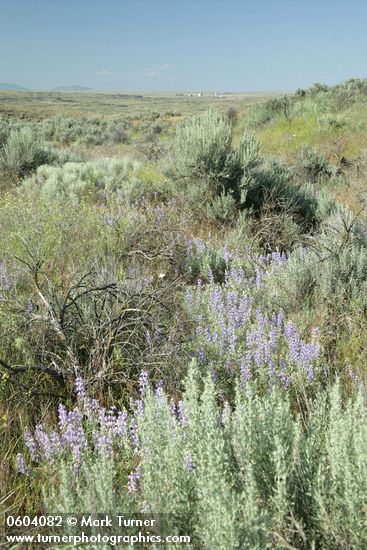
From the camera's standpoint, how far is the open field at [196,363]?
148cm

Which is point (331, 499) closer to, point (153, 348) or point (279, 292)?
point (153, 348)

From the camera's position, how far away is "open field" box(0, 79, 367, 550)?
1.48 meters

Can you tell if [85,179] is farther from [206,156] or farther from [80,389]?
[80,389]

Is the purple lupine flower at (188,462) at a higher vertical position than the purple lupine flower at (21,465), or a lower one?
higher

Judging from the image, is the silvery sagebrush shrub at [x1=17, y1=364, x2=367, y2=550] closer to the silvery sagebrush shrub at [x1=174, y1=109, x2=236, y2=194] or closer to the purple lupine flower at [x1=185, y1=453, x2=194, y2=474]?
the purple lupine flower at [x1=185, y1=453, x2=194, y2=474]

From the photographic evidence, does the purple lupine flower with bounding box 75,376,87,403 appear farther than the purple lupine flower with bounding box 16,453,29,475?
Yes

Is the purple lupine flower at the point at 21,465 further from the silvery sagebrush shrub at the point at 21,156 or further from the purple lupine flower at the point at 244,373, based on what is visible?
the silvery sagebrush shrub at the point at 21,156

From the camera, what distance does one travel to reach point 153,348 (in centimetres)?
266

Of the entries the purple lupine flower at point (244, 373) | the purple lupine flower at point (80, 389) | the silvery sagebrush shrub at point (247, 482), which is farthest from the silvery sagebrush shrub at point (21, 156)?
the silvery sagebrush shrub at point (247, 482)

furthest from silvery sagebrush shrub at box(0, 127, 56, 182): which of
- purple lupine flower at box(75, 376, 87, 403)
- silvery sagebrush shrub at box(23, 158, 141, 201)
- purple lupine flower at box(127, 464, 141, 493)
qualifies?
purple lupine flower at box(127, 464, 141, 493)

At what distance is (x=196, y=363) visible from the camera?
1995 mm

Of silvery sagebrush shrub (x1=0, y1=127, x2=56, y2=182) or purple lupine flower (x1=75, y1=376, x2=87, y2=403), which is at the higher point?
silvery sagebrush shrub (x1=0, y1=127, x2=56, y2=182)

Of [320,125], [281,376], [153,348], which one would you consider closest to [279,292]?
[281,376]

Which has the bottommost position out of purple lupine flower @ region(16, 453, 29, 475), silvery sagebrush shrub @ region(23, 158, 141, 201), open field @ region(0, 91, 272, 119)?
purple lupine flower @ region(16, 453, 29, 475)
